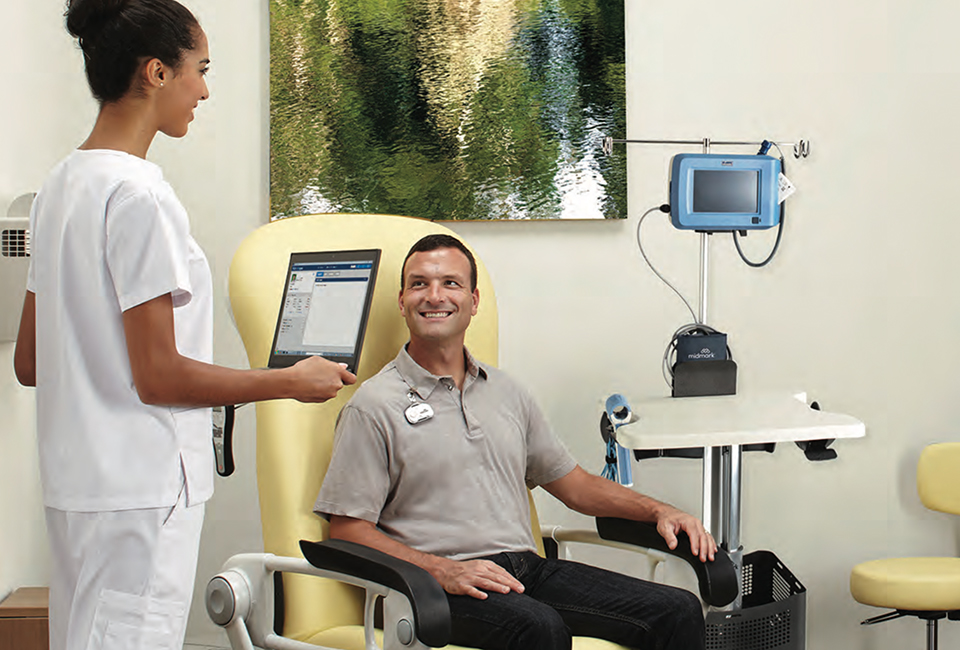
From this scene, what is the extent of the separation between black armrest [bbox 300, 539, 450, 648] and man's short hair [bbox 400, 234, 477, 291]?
23.1 inches

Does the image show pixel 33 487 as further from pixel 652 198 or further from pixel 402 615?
pixel 652 198

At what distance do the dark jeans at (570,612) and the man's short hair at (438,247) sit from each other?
0.56 metres

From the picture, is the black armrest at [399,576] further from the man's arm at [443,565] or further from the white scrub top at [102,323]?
the white scrub top at [102,323]

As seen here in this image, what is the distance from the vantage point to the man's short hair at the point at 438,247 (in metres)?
1.95

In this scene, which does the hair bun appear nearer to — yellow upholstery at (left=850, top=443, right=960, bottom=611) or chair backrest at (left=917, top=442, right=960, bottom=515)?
yellow upholstery at (left=850, top=443, right=960, bottom=611)

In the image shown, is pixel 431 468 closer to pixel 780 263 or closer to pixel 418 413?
pixel 418 413

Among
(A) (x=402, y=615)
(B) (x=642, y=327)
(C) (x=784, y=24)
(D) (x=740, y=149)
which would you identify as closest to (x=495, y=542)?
(A) (x=402, y=615)

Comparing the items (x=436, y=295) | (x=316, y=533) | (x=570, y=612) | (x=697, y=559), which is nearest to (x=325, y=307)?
(x=436, y=295)

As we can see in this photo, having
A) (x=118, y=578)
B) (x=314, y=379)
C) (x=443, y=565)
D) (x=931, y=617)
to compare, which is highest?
(x=314, y=379)

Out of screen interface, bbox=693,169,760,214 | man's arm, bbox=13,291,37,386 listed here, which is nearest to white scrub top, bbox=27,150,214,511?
man's arm, bbox=13,291,37,386

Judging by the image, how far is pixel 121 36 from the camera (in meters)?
1.20

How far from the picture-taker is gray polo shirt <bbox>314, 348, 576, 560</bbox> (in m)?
1.78

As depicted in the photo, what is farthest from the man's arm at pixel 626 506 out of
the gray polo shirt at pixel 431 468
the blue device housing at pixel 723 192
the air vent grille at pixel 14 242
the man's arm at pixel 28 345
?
the air vent grille at pixel 14 242

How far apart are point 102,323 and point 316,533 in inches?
29.3
